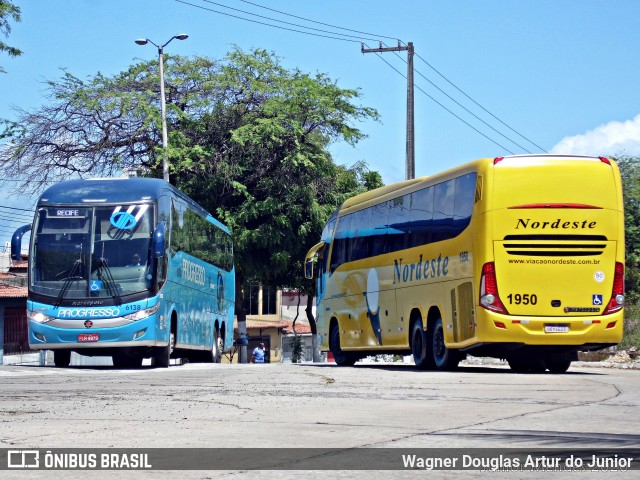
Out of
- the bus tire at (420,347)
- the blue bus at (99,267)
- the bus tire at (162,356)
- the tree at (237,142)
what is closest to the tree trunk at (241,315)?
the tree at (237,142)

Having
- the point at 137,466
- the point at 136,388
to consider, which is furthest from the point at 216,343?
the point at 137,466

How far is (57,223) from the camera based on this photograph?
25547 millimetres

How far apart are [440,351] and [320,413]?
11.9 m

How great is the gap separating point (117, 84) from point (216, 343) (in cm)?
1563

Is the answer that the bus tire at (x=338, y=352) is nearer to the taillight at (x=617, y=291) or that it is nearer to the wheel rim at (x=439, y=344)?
the wheel rim at (x=439, y=344)

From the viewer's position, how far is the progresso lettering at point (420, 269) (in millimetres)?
22905

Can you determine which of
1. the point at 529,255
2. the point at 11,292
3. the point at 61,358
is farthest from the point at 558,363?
the point at 11,292

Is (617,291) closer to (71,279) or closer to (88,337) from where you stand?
(88,337)

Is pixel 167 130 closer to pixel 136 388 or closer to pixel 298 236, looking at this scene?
pixel 298 236

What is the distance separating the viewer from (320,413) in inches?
467

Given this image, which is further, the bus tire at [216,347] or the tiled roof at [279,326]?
the tiled roof at [279,326]

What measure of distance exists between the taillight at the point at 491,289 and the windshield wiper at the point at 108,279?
8.07m

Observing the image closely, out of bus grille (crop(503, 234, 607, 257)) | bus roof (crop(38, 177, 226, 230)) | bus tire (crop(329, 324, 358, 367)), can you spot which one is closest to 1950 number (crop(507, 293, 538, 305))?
bus grille (crop(503, 234, 607, 257))

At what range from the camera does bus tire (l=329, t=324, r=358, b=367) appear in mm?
29703
